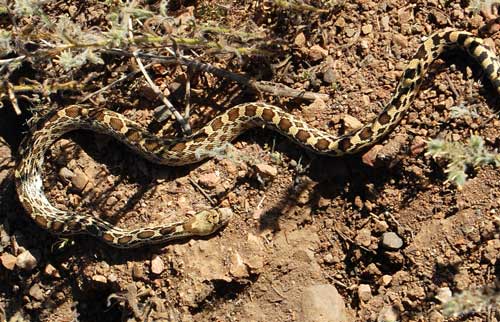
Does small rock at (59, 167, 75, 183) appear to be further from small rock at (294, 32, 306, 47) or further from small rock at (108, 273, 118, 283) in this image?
small rock at (294, 32, 306, 47)

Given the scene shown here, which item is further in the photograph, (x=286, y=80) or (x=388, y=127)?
(x=286, y=80)

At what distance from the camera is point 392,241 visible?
596cm

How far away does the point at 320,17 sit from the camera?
6.68m

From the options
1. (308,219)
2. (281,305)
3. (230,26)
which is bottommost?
(281,305)

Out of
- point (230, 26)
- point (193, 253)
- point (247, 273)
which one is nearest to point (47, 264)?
point (193, 253)

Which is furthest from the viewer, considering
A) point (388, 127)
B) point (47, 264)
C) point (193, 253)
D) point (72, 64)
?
point (47, 264)

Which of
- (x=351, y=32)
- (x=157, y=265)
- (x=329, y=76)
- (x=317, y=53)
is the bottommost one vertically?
(x=157, y=265)

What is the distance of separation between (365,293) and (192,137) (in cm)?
237

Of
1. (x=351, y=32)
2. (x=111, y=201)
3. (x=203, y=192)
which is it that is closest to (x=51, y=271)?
(x=111, y=201)

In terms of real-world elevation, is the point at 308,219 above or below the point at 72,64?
below

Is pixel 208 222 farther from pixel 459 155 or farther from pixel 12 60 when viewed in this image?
pixel 459 155

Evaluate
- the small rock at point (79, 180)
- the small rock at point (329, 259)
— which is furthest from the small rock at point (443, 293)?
the small rock at point (79, 180)

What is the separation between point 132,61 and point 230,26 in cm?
114

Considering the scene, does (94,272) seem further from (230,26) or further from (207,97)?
(230,26)
